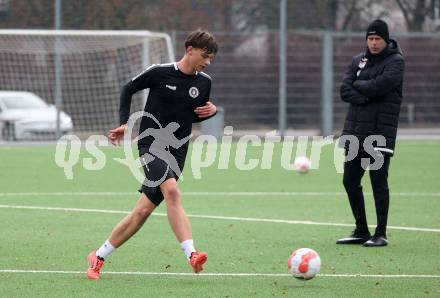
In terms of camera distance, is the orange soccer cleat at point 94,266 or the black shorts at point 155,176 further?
the black shorts at point 155,176

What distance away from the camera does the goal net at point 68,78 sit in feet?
91.8

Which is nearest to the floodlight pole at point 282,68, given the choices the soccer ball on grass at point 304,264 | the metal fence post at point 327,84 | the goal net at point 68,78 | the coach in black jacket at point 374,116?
the metal fence post at point 327,84

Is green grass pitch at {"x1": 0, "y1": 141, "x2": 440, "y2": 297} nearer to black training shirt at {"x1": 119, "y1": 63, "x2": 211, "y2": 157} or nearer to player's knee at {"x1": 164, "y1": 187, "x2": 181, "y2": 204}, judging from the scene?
player's knee at {"x1": 164, "y1": 187, "x2": 181, "y2": 204}

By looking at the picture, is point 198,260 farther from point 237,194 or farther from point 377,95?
point 237,194

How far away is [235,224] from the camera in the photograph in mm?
12891

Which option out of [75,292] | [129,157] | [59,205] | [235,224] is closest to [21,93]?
[129,157]

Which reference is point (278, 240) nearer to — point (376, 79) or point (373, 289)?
point (376, 79)

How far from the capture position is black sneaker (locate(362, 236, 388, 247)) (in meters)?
11.1

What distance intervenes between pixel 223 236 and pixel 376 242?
1608 millimetres

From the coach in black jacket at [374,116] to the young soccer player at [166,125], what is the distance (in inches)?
91.9

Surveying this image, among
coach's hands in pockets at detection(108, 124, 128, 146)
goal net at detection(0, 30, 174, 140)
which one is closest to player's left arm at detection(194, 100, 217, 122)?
coach's hands in pockets at detection(108, 124, 128, 146)

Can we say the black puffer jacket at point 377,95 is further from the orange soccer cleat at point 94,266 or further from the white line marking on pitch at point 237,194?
the white line marking on pitch at point 237,194

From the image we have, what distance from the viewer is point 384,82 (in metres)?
11.1

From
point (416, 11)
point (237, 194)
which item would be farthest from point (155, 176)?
point (416, 11)
